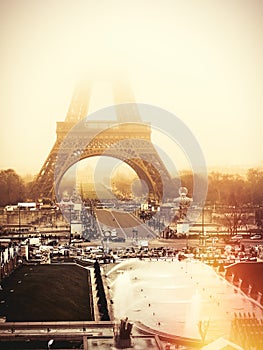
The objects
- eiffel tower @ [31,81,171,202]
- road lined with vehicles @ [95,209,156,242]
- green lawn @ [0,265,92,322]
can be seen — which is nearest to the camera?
green lawn @ [0,265,92,322]

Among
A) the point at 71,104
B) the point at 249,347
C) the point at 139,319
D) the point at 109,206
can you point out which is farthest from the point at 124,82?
the point at 249,347

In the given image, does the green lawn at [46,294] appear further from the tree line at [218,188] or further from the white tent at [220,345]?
the white tent at [220,345]

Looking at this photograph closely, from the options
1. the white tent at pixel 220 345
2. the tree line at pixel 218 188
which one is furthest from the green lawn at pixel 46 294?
the white tent at pixel 220 345

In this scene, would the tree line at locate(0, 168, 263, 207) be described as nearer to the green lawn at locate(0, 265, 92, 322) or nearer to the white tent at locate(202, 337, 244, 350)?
the green lawn at locate(0, 265, 92, 322)

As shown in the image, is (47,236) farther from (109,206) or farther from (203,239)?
(203,239)

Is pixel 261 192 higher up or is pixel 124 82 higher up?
pixel 124 82

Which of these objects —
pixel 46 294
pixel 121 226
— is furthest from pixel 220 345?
pixel 121 226

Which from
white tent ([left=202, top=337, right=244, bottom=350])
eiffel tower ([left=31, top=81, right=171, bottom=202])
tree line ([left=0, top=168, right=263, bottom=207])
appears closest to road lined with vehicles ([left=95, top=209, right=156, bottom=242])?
eiffel tower ([left=31, top=81, right=171, bottom=202])
